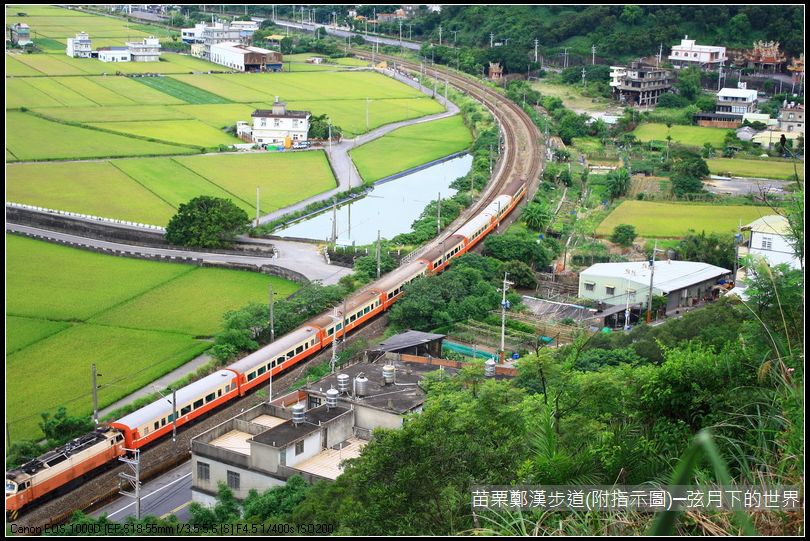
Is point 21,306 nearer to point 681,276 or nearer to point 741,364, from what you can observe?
point 681,276

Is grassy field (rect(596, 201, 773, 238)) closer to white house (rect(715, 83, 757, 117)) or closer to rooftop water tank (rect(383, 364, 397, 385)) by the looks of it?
rooftop water tank (rect(383, 364, 397, 385))

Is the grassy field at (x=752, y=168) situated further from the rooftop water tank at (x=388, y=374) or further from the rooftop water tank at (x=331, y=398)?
the rooftop water tank at (x=331, y=398)

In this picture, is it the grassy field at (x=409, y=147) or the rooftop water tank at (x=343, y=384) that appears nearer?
the rooftop water tank at (x=343, y=384)

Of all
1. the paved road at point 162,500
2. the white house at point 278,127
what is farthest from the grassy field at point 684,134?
the paved road at point 162,500

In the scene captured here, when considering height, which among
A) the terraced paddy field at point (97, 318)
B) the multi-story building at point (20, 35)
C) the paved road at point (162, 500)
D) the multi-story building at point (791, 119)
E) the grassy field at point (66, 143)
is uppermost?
the multi-story building at point (20, 35)

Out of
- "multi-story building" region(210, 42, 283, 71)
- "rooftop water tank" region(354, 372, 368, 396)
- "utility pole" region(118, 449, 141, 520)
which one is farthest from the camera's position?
"multi-story building" region(210, 42, 283, 71)

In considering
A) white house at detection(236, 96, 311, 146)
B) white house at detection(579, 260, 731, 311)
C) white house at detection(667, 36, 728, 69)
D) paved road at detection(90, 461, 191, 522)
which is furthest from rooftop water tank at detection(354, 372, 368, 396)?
white house at detection(667, 36, 728, 69)

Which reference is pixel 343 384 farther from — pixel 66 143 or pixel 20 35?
pixel 20 35
